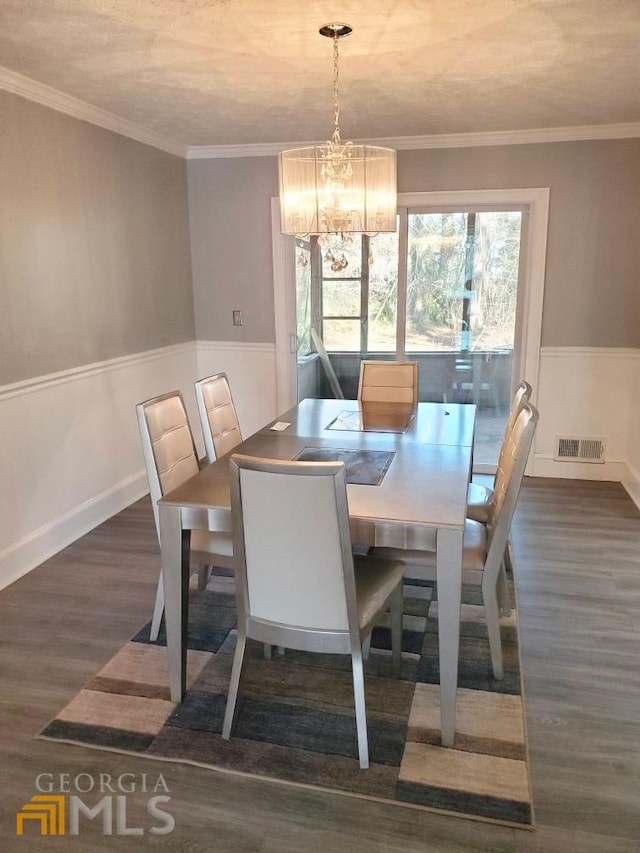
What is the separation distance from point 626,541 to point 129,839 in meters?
2.99

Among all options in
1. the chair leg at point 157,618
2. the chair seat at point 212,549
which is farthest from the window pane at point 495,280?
the chair leg at point 157,618

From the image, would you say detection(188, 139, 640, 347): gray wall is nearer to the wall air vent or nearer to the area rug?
the wall air vent

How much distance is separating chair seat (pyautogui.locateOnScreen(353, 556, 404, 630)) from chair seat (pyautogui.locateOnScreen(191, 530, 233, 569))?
0.51 m

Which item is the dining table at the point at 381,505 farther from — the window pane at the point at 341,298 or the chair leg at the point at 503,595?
the window pane at the point at 341,298

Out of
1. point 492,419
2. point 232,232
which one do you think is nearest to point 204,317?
point 232,232

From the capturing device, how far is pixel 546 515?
13.3 feet

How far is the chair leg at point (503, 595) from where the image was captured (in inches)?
105

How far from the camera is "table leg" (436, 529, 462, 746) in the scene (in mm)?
1972

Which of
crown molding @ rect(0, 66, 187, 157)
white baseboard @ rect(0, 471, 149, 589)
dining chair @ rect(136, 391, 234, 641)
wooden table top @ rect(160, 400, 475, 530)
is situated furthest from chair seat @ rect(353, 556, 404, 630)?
crown molding @ rect(0, 66, 187, 157)

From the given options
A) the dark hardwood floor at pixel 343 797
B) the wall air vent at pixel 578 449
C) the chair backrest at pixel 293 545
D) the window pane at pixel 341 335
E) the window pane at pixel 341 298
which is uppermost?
the window pane at pixel 341 298

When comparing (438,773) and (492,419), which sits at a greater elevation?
(492,419)

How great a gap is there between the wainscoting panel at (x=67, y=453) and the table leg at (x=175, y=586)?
1.37 m

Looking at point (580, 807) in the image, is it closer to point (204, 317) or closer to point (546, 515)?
point (546, 515)

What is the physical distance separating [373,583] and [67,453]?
7.37ft
